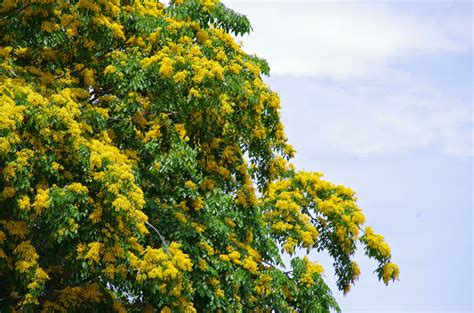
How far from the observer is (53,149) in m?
11.8

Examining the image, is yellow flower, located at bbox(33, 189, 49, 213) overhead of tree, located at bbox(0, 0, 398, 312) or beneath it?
beneath

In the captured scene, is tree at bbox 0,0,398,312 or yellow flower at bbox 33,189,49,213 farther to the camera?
tree at bbox 0,0,398,312

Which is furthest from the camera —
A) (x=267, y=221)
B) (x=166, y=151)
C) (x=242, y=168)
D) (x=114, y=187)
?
(x=267, y=221)

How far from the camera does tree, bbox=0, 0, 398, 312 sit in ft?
38.5

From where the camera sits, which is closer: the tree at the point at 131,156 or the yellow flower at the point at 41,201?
the yellow flower at the point at 41,201

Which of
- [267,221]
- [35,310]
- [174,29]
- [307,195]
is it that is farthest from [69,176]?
[307,195]

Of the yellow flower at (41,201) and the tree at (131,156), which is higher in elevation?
the tree at (131,156)

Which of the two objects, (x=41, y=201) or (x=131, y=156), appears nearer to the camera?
(x=41, y=201)

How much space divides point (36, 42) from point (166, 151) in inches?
105

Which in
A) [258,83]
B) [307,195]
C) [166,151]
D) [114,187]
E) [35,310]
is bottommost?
[35,310]

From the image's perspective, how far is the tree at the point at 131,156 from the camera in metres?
11.8

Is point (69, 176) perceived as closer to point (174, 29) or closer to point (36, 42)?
point (36, 42)

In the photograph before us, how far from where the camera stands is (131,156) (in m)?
14.6

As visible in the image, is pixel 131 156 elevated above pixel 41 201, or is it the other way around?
pixel 131 156
